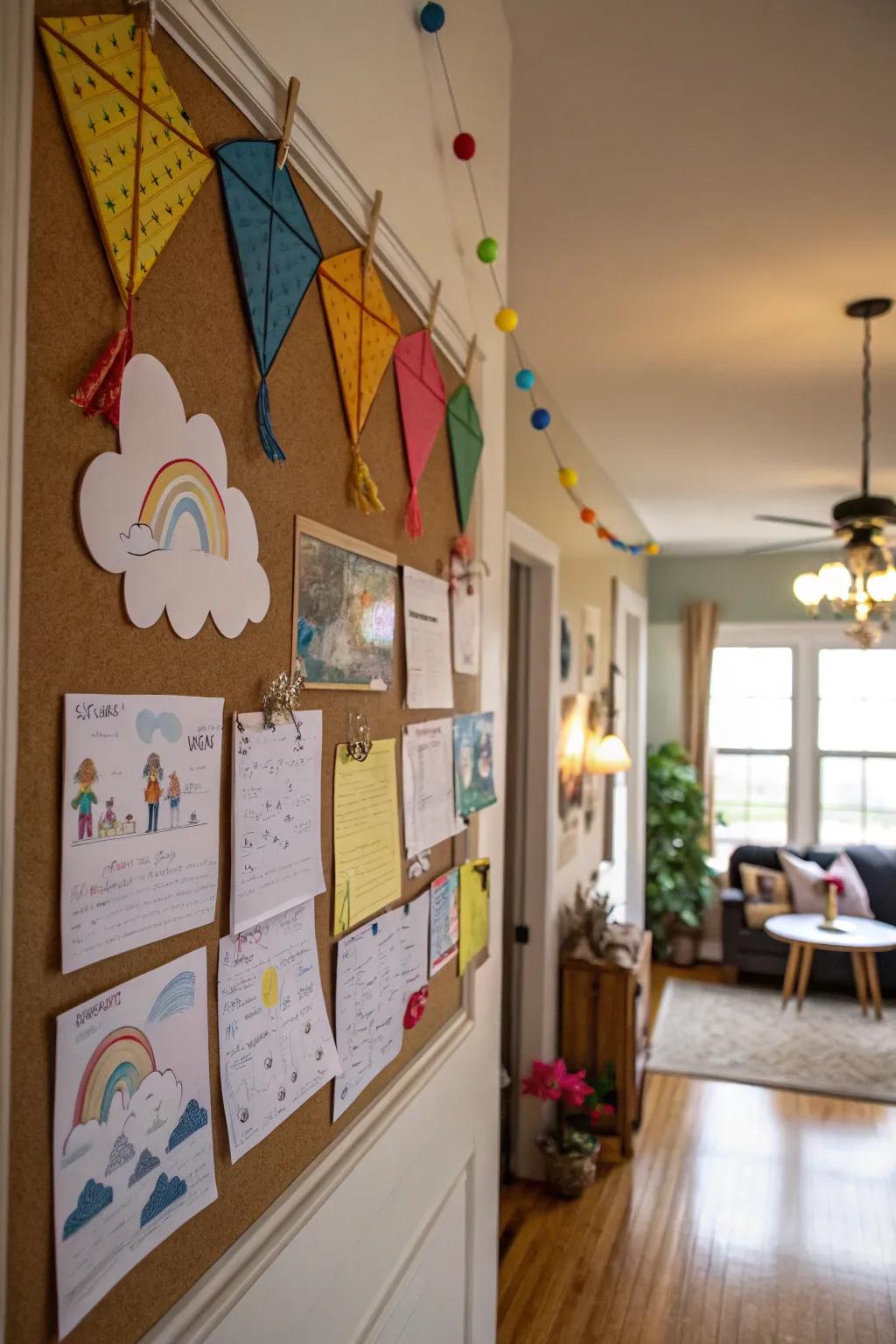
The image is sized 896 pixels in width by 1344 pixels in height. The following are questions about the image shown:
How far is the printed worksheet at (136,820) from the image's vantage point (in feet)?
2.06

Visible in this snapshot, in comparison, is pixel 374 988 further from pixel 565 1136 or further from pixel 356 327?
pixel 565 1136

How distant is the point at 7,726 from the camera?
0.57 metres

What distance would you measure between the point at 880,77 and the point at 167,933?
1.97m

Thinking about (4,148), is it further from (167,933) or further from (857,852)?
(857,852)

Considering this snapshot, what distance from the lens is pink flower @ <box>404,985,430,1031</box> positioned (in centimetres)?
125

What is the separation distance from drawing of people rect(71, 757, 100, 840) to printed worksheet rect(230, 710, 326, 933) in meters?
0.18

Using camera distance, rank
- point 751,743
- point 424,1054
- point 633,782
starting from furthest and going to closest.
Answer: point 751,743 → point 633,782 → point 424,1054

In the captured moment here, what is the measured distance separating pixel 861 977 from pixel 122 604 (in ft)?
18.4

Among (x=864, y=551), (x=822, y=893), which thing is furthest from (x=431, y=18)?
(x=822, y=893)

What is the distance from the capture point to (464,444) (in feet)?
4.86

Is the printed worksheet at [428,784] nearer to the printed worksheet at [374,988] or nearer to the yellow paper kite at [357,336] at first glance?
the printed worksheet at [374,988]

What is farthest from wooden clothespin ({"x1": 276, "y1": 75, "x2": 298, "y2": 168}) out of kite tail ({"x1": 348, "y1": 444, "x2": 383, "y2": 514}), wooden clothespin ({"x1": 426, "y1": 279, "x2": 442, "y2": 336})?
wooden clothespin ({"x1": 426, "y1": 279, "x2": 442, "y2": 336})

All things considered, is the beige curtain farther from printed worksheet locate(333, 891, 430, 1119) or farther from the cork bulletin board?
the cork bulletin board

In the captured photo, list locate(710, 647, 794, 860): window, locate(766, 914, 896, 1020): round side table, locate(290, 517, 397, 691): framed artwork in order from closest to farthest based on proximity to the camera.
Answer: locate(290, 517, 397, 691): framed artwork
locate(766, 914, 896, 1020): round side table
locate(710, 647, 794, 860): window
